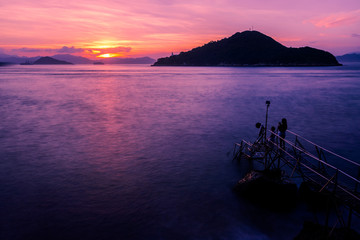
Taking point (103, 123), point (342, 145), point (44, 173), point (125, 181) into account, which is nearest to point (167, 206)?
point (125, 181)

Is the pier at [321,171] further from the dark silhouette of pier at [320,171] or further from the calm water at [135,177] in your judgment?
the calm water at [135,177]

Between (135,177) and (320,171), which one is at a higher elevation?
(320,171)

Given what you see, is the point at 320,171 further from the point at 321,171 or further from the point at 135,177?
the point at 135,177

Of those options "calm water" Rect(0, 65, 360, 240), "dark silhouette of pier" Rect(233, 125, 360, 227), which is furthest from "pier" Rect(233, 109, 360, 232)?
"calm water" Rect(0, 65, 360, 240)

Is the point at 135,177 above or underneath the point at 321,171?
underneath

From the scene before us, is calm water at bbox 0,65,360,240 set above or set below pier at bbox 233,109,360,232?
below

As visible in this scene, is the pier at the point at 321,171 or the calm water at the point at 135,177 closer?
the pier at the point at 321,171

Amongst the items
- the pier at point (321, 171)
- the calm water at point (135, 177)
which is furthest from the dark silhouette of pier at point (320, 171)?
the calm water at point (135, 177)

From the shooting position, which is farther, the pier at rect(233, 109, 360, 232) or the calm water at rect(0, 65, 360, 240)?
the calm water at rect(0, 65, 360, 240)

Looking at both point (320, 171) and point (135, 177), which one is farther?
point (135, 177)

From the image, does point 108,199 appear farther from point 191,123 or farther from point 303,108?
point 303,108

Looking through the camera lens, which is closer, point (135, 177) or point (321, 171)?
point (321, 171)

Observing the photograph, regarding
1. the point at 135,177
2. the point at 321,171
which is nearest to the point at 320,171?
the point at 321,171

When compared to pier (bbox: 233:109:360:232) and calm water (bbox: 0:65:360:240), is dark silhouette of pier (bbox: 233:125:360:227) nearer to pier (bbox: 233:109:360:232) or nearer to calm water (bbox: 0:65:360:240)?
pier (bbox: 233:109:360:232)
